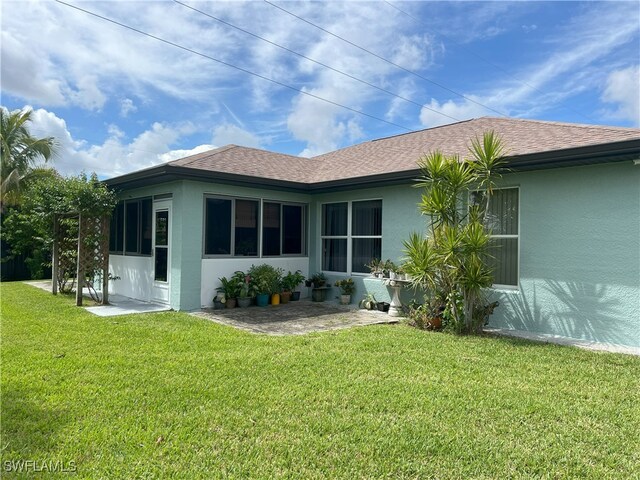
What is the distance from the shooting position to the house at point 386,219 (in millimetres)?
6391

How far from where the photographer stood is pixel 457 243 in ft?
22.4

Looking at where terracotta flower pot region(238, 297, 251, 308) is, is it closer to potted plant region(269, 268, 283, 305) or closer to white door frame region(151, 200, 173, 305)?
potted plant region(269, 268, 283, 305)

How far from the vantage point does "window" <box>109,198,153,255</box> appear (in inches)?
407

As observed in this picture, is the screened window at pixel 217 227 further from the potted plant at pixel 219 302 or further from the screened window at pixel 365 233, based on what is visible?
the screened window at pixel 365 233

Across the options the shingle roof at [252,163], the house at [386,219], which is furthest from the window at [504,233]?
the shingle roof at [252,163]

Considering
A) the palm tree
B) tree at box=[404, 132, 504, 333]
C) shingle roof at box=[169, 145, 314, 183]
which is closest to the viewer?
tree at box=[404, 132, 504, 333]

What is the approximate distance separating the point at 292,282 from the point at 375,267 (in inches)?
88.1

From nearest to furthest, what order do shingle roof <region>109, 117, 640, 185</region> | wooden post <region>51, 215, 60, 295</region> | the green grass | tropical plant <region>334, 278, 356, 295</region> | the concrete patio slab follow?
the green grass, shingle roof <region>109, 117, 640, 185</region>, the concrete patio slab, tropical plant <region>334, 278, 356, 295</region>, wooden post <region>51, 215, 60, 295</region>

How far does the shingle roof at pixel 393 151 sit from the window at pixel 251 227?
775 mm

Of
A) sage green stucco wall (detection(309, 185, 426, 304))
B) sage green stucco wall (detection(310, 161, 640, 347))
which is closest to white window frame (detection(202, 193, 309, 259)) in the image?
sage green stucco wall (detection(309, 185, 426, 304))

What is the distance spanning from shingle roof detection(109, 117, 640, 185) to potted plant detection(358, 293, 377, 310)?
9.25 ft

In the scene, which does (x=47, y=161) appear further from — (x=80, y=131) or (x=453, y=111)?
(x=453, y=111)

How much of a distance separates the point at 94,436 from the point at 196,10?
9.37 m

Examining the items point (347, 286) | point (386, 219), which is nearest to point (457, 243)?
point (386, 219)
